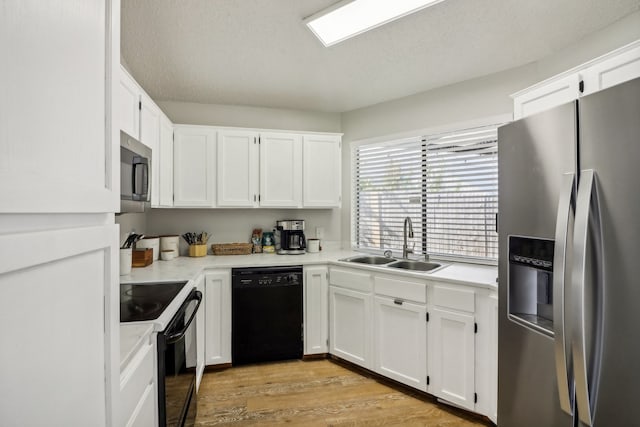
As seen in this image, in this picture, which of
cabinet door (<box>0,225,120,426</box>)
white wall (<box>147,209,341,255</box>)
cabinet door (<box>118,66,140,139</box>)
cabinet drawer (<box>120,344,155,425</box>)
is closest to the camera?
cabinet door (<box>0,225,120,426</box>)

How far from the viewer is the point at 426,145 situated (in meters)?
3.06

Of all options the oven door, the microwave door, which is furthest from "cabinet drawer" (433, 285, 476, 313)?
the microwave door

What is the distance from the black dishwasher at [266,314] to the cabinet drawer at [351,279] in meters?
0.32

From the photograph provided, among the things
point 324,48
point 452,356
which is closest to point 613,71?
point 324,48

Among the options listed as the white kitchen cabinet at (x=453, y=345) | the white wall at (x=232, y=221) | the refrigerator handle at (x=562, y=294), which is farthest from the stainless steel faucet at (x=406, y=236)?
the refrigerator handle at (x=562, y=294)

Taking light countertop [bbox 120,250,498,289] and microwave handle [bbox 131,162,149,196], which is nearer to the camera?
microwave handle [bbox 131,162,149,196]

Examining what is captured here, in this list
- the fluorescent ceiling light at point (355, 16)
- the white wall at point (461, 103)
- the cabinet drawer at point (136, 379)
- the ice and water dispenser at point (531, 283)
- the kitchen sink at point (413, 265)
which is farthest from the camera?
the kitchen sink at point (413, 265)

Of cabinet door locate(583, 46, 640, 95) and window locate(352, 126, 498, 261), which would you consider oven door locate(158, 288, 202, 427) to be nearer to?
window locate(352, 126, 498, 261)

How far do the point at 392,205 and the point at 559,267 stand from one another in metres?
2.24

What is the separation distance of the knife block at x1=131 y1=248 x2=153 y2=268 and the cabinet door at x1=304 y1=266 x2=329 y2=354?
1333 millimetres

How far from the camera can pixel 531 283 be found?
4.68ft

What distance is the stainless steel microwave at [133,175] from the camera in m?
1.43

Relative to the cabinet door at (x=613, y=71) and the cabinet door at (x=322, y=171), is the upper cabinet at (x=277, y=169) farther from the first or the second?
the cabinet door at (x=613, y=71)

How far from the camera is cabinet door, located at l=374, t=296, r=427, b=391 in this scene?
2346 mm
